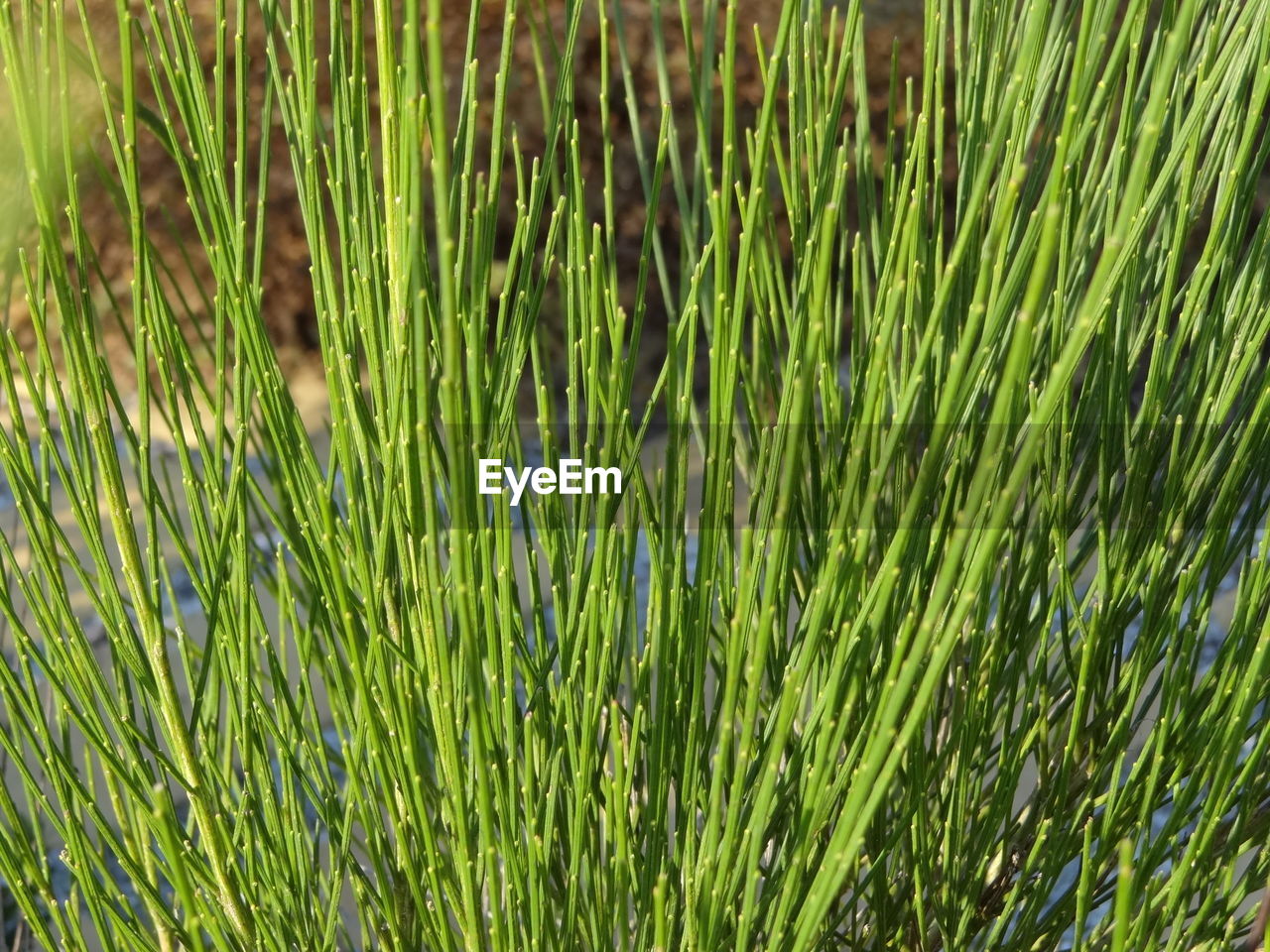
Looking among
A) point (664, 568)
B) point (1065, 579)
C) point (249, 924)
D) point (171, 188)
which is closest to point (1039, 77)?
point (1065, 579)

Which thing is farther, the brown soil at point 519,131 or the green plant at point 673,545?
the brown soil at point 519,131

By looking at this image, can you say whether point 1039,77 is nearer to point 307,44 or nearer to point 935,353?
point 935,353

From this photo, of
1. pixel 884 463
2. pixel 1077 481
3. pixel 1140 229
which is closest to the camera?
pixel 884 463

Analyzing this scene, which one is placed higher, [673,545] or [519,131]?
[673,545]

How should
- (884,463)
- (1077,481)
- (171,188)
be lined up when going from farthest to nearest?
(171,188) → (1077,481) → (884,463)

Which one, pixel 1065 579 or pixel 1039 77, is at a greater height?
pixel 1039 77

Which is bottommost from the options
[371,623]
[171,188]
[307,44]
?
[171,188]

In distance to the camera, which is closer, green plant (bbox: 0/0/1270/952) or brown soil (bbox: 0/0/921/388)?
green plant (bbox: 0/0/1270/952)

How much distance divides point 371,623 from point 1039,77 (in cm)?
54

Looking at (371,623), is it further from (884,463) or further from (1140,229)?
(1140,229)

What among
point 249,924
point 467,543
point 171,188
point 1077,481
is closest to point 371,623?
point 467,543

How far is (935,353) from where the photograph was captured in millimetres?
714

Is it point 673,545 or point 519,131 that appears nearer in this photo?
point 673,545

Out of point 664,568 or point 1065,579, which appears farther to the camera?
point 1065,579
